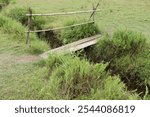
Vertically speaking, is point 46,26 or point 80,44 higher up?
point 46,26

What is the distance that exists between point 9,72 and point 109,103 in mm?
2286

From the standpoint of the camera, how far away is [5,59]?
18.9 feet

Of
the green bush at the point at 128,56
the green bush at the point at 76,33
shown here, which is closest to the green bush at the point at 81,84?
the green bush at the point at 128,56

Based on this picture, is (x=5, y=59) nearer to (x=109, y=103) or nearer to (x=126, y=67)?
(x=126, y=67)

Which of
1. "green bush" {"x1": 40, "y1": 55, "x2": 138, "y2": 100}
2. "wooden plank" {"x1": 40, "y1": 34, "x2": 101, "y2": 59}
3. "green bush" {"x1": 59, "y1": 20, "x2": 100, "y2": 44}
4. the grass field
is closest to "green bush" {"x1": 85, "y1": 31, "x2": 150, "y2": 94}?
"wooden plank" {"x1": 40, "y1": 34, "x2": 101, "y2": 59}

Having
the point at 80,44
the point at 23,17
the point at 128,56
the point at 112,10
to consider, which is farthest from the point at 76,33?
the point at 112,10

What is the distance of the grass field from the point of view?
4.70 meters

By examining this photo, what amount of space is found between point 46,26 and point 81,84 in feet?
13.0

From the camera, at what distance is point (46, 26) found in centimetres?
816

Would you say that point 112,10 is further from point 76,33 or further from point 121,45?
point 121,45

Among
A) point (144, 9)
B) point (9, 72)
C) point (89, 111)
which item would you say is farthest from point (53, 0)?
point (89, 111)

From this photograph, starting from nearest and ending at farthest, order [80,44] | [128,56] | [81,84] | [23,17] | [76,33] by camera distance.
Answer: [81,84], [128,56], [80,44], [76,33], [23,17]

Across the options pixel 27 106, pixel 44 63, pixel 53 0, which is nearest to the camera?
pixel 27 106

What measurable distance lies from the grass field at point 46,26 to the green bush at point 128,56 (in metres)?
0.95
